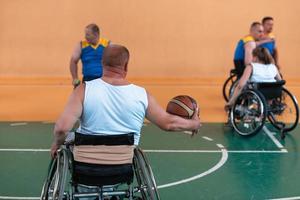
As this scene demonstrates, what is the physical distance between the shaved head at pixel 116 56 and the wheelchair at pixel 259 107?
12.2 ft

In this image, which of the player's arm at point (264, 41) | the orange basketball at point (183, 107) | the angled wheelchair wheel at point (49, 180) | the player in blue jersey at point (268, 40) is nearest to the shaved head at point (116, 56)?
the orange basketball at point (183, 107)

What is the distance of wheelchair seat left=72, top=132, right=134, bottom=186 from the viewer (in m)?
3.35

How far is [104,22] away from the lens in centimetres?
1219

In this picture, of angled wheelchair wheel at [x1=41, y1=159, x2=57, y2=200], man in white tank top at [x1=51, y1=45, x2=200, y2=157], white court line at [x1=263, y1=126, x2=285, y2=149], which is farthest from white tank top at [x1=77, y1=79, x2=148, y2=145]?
white court line at [x1=263, y1=126, x2=285, y2=149]

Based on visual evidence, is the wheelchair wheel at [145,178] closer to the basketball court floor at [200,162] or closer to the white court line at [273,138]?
the basketball court floor at [200,162]

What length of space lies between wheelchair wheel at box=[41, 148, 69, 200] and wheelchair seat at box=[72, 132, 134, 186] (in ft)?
0.26

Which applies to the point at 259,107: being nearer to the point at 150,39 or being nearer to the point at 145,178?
the point at 145,178

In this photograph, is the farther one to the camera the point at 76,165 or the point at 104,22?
the point at 104,22

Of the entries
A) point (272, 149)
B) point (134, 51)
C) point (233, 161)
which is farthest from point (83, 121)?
point (134, 51)

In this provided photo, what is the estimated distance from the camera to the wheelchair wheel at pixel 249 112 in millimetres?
6871

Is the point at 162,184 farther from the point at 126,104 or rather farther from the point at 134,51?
the point at 134,51

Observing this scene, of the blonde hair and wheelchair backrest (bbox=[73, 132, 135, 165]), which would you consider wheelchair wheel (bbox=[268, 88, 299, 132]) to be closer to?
the blonde hair

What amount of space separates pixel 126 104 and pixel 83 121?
0.89ft

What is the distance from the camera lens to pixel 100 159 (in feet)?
11.0
